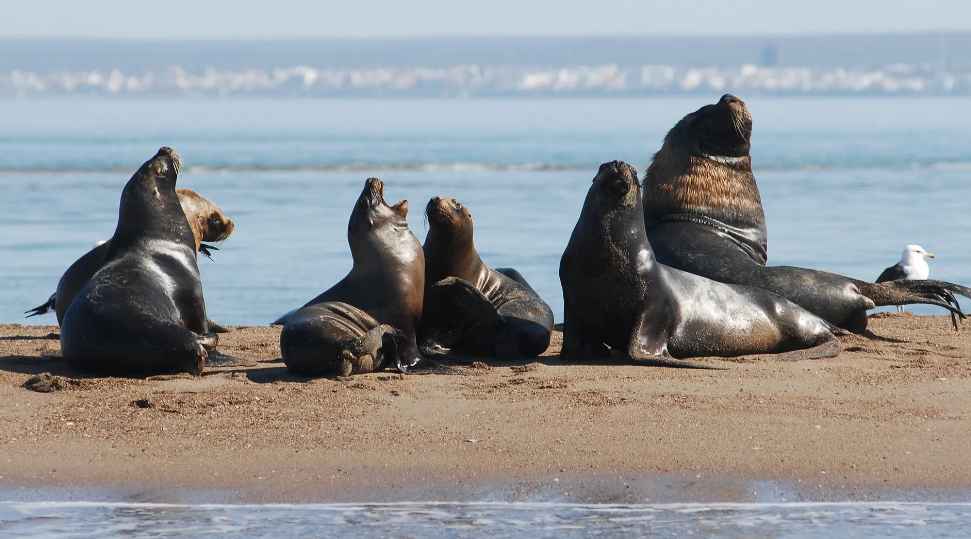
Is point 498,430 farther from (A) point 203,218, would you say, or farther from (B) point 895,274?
(B) point 895,274

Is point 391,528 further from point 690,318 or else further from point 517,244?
point 517,244

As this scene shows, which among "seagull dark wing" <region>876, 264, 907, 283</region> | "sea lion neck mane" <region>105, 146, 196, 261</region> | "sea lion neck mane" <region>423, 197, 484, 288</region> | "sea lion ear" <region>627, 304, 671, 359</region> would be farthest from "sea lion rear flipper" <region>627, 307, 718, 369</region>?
"seagull dark wing" <region>876, 264, 907, 283</region>

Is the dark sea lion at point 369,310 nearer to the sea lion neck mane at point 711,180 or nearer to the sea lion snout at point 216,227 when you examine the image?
the sea lion snout at point 216,227

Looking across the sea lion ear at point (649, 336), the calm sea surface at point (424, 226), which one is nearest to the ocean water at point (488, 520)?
the calm sea surface at point (424, 226)

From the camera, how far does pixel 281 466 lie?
4805 mm

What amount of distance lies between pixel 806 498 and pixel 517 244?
9.80 meters

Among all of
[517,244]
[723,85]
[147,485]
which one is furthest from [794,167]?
[723,85]

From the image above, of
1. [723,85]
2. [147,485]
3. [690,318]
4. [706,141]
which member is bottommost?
[147,485]

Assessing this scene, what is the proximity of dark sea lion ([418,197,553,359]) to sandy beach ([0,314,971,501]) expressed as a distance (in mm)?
270

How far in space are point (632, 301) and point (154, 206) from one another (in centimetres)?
278

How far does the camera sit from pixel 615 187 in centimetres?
698

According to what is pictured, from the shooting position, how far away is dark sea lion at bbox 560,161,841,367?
6.91 metres

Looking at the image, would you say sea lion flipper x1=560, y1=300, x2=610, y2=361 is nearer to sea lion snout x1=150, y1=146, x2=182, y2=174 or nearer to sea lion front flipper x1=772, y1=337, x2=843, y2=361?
sea lion front flipper x1=772, y1=337, x2=843, y2=361

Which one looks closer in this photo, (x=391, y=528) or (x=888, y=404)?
(x=391, y=528)
